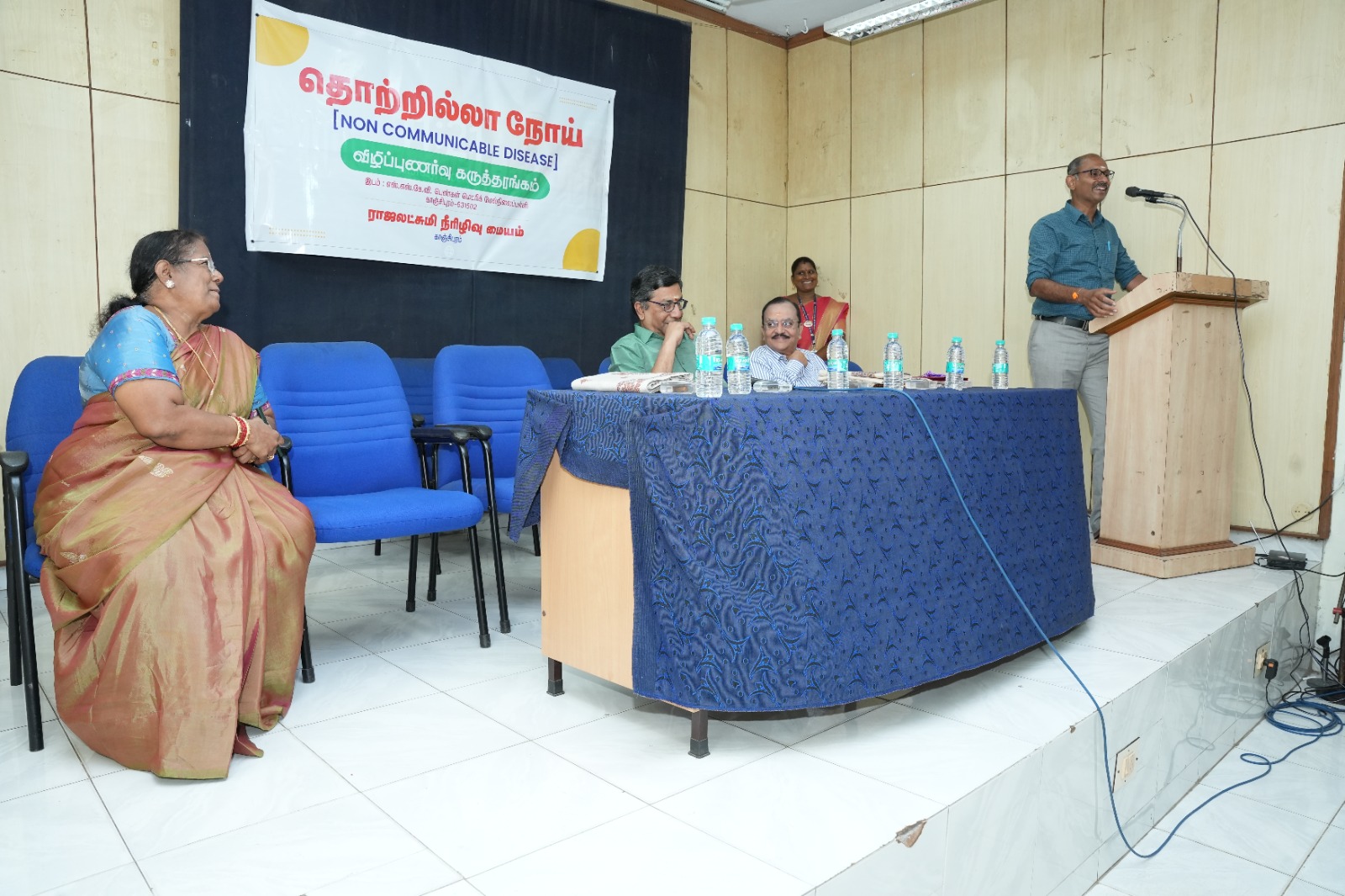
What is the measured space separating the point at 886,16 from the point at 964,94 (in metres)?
0.63

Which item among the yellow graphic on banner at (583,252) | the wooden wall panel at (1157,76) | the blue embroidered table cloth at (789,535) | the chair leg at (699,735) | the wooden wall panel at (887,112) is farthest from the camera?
the wooden wall panel at (887,112)

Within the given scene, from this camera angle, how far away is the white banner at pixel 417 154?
150 inches

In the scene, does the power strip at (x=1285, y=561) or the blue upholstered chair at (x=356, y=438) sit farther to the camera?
the power strip at (x=1285, y=561)

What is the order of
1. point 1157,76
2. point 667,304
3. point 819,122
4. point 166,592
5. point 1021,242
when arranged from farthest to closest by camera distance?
point 819,122, point 1021,242, point 1157,76, point 667,304, point 166,592

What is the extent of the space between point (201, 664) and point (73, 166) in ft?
8.55

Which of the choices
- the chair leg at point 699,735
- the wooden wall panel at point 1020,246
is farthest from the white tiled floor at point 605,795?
the wooden wall panel at point 1020,246

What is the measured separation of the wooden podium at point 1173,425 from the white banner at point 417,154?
2.77m

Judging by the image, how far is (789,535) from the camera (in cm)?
174

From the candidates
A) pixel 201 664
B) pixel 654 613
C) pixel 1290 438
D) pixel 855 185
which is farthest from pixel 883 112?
pixel 201 664

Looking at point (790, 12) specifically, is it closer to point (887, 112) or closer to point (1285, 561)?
point (887, 112)

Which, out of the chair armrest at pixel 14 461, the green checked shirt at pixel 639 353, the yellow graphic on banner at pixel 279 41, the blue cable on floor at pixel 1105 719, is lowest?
the blue cable on floor at pixel 1105 719

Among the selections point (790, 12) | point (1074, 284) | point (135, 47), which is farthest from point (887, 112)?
point (135, 47)

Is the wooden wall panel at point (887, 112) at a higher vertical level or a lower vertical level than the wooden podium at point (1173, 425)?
higher

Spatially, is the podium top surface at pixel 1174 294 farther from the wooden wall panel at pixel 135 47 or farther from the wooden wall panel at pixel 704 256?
the wooden wall panel at pixel 135 47
